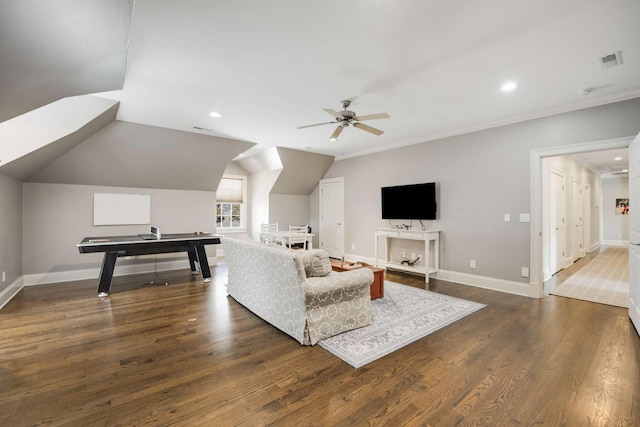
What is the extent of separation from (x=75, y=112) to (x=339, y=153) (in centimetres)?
492

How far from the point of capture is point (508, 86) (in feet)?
10.7

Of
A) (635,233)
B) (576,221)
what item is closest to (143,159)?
(635,233)

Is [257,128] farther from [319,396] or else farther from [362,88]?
[319,396]

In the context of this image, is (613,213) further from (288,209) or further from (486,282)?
(288,209)

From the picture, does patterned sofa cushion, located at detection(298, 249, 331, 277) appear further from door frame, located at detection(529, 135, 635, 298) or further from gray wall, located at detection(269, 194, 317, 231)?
gray wall, located at detection(269, 194, 317, 231)

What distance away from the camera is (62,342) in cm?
275

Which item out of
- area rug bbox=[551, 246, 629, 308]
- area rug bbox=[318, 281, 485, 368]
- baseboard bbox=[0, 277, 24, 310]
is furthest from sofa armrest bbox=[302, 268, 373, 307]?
baseboard bbox=[0, 277, 24, 310]

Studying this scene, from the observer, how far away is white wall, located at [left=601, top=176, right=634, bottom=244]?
31.1 ft

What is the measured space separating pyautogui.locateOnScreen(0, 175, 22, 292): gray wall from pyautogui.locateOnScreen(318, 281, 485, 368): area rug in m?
4.51

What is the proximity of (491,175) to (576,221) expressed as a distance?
411 centimetres

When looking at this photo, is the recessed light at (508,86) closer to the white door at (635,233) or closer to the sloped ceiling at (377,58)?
the sloped ceiling at (377,58)

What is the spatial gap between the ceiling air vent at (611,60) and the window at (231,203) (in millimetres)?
7284

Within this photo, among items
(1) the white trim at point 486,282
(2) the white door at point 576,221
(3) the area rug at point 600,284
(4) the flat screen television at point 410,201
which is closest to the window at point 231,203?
(4) the flat screen television at point 410,201

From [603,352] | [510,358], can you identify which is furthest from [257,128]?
[603,352]
